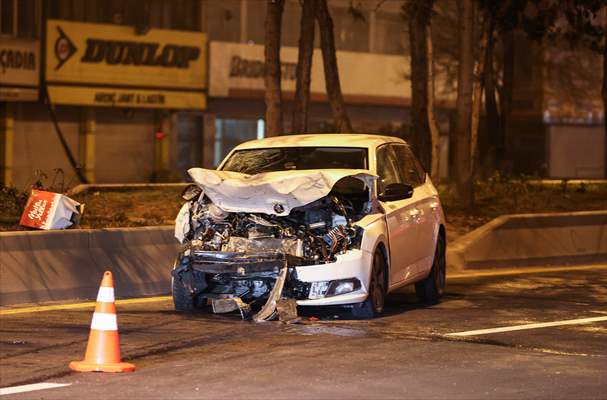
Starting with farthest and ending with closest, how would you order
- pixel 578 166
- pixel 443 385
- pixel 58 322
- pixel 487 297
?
1. pixel 578 166
2. pixel 487 297
3. pixel 58 322
4. pixel 443 385

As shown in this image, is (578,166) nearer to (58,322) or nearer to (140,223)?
(140,223)

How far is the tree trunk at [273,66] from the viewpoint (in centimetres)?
2106

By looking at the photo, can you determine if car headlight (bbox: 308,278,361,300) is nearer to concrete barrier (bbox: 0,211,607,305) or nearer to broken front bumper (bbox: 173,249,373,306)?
broken front bumper (bbox: 173,249,373,306)

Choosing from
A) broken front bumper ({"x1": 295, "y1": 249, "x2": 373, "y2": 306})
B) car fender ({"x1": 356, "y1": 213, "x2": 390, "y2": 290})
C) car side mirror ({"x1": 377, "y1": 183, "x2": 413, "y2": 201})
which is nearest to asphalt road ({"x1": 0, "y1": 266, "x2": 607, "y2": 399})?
broken front bumper ({"x1": 295, "y1": 249, "x2": 373, "y2": 306})

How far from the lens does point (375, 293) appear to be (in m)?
12.4

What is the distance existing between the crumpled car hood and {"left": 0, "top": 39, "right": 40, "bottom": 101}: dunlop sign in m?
27.9

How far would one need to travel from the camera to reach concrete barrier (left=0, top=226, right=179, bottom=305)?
43.1ft

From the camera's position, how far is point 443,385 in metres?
8.80

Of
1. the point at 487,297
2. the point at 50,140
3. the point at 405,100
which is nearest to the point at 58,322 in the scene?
the point at 487,297

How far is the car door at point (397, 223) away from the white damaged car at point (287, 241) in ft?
0.09

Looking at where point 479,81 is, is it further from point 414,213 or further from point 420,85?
point 414,213

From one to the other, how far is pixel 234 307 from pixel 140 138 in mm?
32755

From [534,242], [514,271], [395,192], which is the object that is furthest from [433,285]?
[534,242]

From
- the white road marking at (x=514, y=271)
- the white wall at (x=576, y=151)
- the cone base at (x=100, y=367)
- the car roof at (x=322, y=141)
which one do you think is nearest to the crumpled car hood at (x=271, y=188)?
the car roof at (x=322, y=141)
